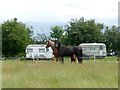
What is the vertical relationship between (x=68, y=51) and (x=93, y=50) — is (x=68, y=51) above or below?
above

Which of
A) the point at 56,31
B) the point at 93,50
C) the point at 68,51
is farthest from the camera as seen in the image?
the point at 56,31

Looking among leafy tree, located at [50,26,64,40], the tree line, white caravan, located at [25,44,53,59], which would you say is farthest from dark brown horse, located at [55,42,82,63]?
leafy tree, located at [50,26,64,40]

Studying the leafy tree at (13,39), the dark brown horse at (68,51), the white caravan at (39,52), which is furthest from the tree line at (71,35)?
the dark brown horse at (68,51)

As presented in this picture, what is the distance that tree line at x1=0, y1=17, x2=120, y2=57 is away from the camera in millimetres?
54438

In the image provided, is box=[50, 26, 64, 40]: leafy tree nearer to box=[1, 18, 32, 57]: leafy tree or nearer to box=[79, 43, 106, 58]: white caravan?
box=[1, 18, 32, 57]: leafy tree

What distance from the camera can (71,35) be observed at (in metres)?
63.9

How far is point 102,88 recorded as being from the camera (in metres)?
8.32

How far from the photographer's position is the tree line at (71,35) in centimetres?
5444

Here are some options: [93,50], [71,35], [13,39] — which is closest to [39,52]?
[93,50]

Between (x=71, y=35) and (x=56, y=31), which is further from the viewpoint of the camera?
(x=56, y=31)

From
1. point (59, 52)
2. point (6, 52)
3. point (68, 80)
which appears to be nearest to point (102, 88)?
point (68, 80)

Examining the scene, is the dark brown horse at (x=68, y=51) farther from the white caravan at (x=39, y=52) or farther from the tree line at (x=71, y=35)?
the tree line at (x=71, y=35)

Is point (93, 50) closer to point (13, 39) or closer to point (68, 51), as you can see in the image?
point (13, 39)

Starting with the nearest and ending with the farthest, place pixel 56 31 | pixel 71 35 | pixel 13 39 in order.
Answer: pixel 13 39
pixel 71 35
pixel 56 31
